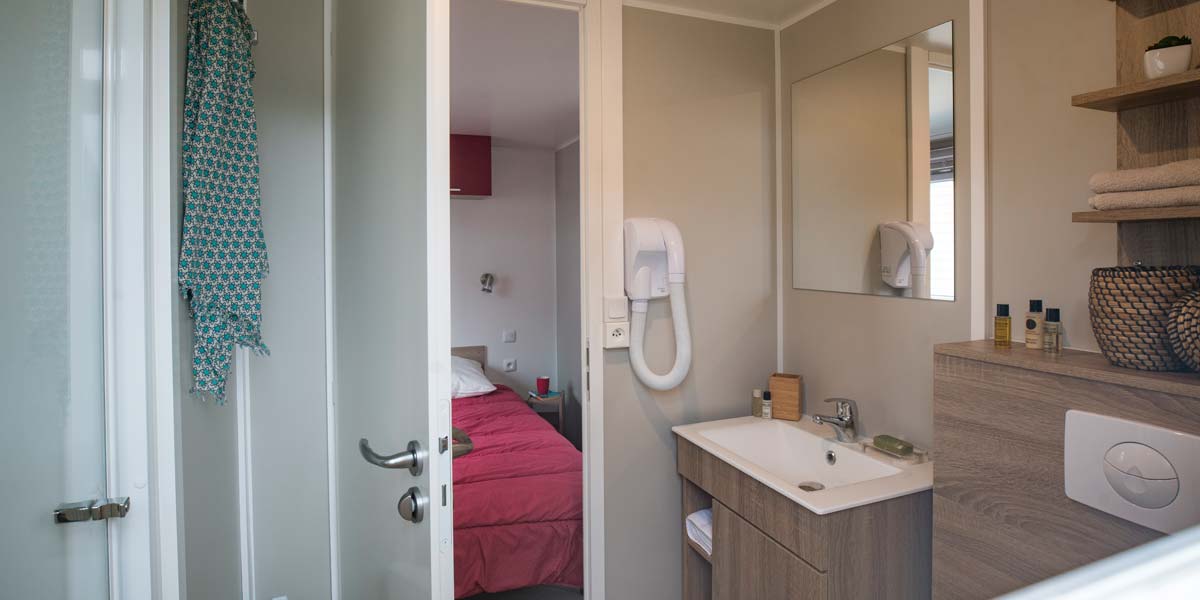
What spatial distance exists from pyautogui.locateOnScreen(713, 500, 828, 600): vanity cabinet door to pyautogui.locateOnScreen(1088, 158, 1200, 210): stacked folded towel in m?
1.02

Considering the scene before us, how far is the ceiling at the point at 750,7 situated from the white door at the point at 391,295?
1105mm

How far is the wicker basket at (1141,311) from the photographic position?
1.09 metres

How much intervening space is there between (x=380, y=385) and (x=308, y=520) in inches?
29.8

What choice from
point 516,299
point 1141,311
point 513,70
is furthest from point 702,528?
point 516,299

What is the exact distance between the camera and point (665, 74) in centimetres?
221

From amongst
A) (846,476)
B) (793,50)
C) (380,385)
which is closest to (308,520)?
(380,385)

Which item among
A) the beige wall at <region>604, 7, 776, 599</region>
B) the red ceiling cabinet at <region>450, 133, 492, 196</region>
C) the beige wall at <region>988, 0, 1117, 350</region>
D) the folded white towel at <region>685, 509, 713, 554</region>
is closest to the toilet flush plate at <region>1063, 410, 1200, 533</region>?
the beige wall at <region>988, 0, 1117, 350</region>

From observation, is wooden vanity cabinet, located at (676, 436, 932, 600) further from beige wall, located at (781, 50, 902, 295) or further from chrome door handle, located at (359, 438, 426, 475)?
chrome door handle, located at (359, 438, 426, 475)

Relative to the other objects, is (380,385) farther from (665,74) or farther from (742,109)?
(742,109)

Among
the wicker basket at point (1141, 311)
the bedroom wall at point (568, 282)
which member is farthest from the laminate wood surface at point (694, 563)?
the bedroom wall at point (568, 282)

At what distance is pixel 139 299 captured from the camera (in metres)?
1.15

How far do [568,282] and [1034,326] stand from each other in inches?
147

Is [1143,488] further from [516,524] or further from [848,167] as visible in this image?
[516,524]

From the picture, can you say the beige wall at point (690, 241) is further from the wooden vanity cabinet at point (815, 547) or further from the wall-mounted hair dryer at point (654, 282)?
the wooden vanity cabinet at point (815, 547)
